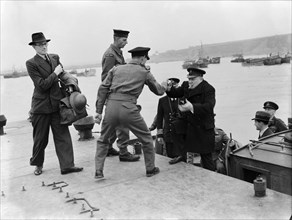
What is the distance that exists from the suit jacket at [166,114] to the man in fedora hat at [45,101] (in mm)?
1336

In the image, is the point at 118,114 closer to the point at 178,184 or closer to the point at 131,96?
the point at 131,96

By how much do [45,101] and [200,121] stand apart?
2.05 m

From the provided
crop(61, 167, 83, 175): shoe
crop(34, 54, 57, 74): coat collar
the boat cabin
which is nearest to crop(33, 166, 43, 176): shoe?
crop(61, 167, 83, 175): shoe

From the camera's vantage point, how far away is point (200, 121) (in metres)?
4.96

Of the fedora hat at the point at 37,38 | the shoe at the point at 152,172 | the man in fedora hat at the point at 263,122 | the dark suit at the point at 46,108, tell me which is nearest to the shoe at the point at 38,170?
the dark suit at the point at 46,108

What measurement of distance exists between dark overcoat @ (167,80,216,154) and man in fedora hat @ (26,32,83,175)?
5.29 ft

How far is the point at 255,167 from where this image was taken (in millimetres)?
4797

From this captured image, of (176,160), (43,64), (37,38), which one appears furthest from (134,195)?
(37,38)

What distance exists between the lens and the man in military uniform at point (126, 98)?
15.1 feet

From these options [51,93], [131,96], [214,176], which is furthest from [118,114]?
[214,176]

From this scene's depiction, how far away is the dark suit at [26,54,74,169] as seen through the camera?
4910 millimetres

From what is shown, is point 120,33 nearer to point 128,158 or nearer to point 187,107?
point 187,107

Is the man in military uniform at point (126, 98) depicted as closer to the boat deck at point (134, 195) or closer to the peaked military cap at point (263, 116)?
the boat deck at point (134, 195)

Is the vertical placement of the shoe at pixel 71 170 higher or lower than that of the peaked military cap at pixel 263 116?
lower
